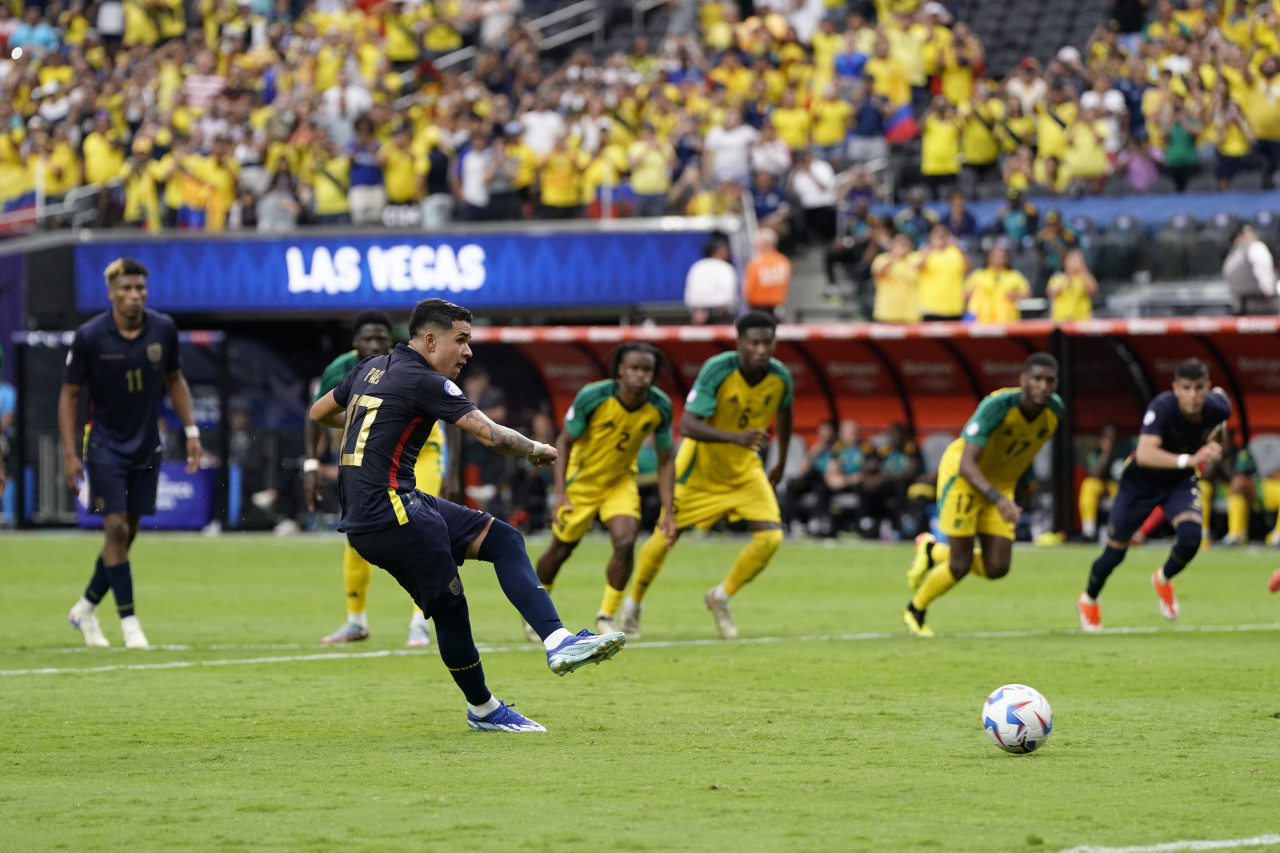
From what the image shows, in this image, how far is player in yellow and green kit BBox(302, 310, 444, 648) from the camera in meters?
11.4

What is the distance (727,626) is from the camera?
40.7 ft

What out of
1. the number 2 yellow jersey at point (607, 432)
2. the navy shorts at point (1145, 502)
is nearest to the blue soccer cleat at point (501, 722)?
the number 2 yellow jersey at point (607, 432)

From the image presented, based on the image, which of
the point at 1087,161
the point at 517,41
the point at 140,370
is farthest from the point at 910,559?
the point at 517,41

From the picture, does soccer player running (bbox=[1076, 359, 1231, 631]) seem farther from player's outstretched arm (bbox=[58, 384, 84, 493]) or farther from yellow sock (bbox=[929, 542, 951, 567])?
player's outstretched arm (bbox=[58, 384, 84, 493])

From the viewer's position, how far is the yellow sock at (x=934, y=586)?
12305mm

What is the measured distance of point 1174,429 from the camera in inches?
496

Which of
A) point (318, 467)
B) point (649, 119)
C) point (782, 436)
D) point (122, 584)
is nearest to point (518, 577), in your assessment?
point (318, 467)

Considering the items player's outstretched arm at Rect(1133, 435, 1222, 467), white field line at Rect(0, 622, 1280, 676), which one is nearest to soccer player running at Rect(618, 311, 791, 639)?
white field line at Rect(0, 622, 1280, 676)

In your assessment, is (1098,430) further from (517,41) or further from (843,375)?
(517,41)

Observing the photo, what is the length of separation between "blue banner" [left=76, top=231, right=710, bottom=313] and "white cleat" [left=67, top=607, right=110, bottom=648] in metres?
13.6

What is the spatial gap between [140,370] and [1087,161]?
14.7 m

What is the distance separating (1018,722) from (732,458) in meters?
5.64

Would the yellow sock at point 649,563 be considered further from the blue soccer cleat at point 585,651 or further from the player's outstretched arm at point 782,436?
the blue soccer cleat at point 585,651

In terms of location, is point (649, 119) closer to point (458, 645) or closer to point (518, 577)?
point (518, 577)
